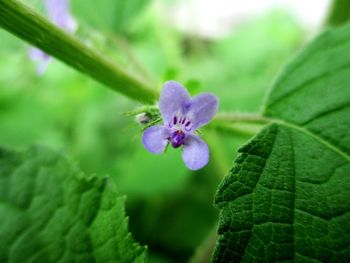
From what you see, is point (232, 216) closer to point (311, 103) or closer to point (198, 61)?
point (311, 103)

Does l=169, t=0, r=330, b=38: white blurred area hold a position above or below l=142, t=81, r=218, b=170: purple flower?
above

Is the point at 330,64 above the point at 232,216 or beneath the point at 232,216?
above

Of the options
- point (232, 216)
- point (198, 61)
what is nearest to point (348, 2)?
point (232, 216)

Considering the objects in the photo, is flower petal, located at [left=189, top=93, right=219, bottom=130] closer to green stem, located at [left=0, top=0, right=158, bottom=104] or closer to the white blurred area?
green stem, located at [left=0, top=0, right=158, bottom=104]

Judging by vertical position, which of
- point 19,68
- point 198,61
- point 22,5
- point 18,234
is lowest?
point 18,234

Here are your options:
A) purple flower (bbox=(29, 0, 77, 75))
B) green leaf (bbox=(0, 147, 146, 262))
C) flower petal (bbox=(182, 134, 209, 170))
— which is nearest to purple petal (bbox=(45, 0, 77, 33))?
purple flower (bbox=(29, 0, 77, 75))

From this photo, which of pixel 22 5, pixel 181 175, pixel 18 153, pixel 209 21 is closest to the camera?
pixel 22 5

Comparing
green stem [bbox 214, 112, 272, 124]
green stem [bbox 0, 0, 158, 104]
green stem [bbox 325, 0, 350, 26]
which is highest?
green stem [bbox 325, 0, 350, 26]

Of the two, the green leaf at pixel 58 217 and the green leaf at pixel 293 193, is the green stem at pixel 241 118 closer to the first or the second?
the green leaf at pixel 293 193
